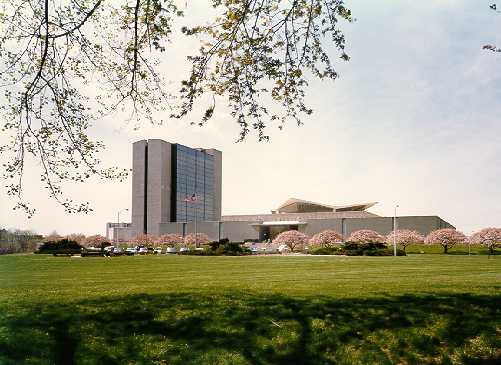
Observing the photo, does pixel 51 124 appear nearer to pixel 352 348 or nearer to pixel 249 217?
pixel 352 348

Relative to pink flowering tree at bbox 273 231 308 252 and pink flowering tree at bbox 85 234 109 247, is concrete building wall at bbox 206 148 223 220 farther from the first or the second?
pink flowering tree at bbox 273 231 308 252

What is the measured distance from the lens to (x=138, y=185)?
106812mm

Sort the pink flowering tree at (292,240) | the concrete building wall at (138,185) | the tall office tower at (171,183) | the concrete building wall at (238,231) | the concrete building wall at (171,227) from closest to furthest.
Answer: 1. the pink flowering tree at (292,240)
2. the concrete building wall at (138,185)
3. the tall office tower at (171,183)
4. the concrete building wall at (238,231)
5. the concrete building wall at (171,227)

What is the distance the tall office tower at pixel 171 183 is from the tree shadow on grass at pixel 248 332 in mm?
77019

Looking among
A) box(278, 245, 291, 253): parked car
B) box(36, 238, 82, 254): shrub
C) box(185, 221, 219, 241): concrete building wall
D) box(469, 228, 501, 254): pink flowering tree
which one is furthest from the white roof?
box(36, 238, 82, 254): shrub

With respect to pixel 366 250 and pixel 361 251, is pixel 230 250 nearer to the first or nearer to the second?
pixel 361 251

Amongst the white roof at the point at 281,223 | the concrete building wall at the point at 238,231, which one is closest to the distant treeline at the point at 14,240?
the concrete building wall at the point at 238,231

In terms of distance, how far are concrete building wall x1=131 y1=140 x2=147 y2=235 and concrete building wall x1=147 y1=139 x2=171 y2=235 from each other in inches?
62.8

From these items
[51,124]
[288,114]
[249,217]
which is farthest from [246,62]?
[249,217]

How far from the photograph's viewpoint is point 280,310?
10586mm

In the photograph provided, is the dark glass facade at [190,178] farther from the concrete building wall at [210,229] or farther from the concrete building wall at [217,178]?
the concrete building wall at [210,229]

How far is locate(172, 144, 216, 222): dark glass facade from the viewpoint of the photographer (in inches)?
4129

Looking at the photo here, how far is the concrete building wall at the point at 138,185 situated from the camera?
281 feet

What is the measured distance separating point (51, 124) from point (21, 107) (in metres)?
0.79
